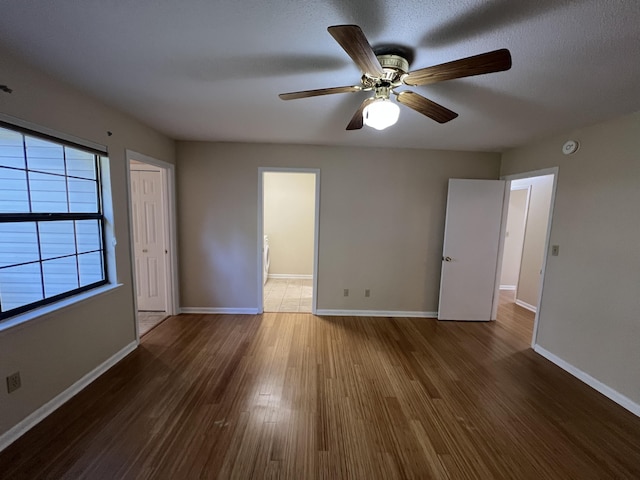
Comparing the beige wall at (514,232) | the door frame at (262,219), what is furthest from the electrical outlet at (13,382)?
the beige wall at (514,232)

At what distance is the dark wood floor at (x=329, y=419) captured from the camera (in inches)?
58.8

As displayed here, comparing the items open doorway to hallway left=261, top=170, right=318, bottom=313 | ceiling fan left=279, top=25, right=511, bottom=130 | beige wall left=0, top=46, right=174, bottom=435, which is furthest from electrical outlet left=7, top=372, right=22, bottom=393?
open doorway to hallway left=261, top=170, right=318, bottom=313

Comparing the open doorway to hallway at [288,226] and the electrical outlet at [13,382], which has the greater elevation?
the open doorway to hallway at [288,226]

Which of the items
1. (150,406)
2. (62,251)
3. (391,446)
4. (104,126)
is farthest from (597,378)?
(104,126)

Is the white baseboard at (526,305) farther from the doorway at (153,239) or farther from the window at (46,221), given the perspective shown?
the window at (46,221)

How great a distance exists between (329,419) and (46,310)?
2.12 m

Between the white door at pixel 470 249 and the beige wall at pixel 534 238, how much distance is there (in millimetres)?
1127

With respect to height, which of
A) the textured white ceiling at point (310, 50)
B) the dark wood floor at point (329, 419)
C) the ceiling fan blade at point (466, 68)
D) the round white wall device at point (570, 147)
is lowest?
the dark wood floor at point (329, 419)

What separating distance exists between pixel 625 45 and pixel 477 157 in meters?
2.39

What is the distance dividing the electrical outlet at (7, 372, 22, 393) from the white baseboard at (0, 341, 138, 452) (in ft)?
0.78

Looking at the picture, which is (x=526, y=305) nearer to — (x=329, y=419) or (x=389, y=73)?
(x=329, y=419)

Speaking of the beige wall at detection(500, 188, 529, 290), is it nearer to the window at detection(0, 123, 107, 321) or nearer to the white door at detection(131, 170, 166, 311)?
the white door at detection(131, 170, 166, 311)

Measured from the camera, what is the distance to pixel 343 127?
8.66 feet

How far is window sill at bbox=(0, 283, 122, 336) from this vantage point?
5.11 ft
